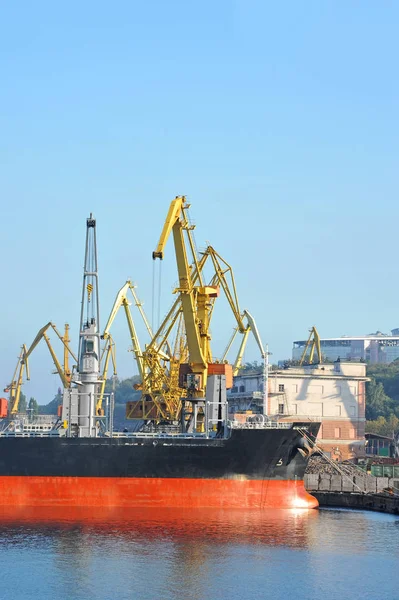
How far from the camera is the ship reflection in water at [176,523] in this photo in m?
41.1

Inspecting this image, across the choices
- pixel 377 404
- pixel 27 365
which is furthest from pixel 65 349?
pixel 377 404

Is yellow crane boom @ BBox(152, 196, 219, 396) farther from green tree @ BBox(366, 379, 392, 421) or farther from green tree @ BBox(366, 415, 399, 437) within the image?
green tree @ BBox(366, 379, 392, 421)

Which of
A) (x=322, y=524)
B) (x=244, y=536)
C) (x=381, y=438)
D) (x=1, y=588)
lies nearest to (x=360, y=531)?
(x=322, y=524)

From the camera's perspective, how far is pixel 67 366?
83.9 meters

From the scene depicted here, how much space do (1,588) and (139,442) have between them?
16428mm

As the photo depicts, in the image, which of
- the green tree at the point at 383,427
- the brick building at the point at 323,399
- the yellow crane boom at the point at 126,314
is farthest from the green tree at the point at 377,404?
the yellow crane boom at the point at 126,314

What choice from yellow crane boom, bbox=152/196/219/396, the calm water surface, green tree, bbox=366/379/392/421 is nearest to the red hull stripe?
the calm water surface

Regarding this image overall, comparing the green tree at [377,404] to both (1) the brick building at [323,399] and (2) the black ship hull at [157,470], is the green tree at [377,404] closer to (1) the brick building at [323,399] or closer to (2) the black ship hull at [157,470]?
(1) the brick building at [323,399]

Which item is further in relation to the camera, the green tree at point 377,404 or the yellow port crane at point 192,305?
the green tree at point 377,404

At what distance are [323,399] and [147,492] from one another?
38.3 meters

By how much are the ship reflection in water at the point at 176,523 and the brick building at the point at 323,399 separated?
32513 millimetres

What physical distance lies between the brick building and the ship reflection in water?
32513 millimetres

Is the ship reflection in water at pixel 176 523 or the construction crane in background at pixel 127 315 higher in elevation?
the construction crane in background at pixel 127 315

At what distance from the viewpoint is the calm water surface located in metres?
32.8
